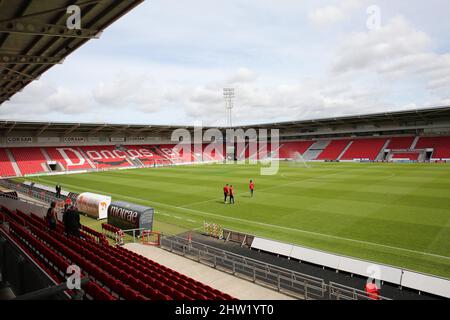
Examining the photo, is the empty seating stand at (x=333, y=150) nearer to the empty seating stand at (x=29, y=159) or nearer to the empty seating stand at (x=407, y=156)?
the empty seating stand at (x=407, y=156)

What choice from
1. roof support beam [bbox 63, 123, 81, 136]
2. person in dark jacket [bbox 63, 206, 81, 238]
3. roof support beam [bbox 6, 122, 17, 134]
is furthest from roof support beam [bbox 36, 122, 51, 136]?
person in dark jacket [bbox 63, 206, 81, 238]

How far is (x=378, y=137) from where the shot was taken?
6538cm

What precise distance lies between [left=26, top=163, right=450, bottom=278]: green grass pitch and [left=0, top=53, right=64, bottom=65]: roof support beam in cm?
978

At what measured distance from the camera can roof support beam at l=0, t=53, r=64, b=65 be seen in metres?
12.8

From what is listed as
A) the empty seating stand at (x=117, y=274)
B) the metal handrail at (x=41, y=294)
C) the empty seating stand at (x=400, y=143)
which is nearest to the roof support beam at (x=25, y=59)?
the empty seating stand at (x=117, y=274)

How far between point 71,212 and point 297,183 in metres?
25.5

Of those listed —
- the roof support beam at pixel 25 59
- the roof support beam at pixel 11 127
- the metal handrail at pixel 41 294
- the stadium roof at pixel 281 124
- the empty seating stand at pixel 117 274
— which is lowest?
the empty seating stand at pixel 117 274

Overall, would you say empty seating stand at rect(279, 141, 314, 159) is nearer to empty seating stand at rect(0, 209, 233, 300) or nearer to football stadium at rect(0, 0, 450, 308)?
football stadium at rect(0, 0, 450, 308)

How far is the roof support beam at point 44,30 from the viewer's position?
9406 mm

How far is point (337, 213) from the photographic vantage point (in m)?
19.2

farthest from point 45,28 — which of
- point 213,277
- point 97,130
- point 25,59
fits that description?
point 97,130

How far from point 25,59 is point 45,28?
13.7 feet

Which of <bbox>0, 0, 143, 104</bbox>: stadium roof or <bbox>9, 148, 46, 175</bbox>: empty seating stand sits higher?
<bbox>0, 0, 143, 104</bbox>: stadium roof
